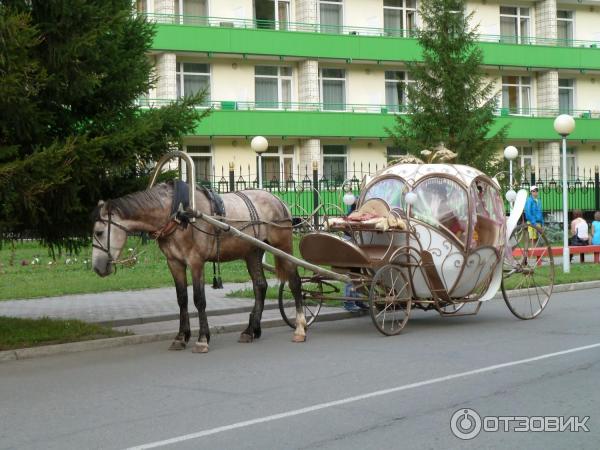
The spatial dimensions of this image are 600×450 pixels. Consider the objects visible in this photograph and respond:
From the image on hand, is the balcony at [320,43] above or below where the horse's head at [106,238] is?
above

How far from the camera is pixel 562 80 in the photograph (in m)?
48.6

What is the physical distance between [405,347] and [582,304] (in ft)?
20.0

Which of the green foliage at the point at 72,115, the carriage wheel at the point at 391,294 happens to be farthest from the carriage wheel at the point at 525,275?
the green foliage at the point at 72,115

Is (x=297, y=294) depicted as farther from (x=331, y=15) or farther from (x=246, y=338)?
(x=331, y=15)

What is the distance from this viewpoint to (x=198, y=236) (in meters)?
11.6

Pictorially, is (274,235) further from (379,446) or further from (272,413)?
(379,446)

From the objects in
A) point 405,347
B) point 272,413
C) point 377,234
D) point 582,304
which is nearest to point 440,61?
point 582,304

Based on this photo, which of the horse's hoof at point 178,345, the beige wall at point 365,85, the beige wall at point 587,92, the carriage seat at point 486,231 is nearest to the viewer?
the horse's hoof at point 178,345

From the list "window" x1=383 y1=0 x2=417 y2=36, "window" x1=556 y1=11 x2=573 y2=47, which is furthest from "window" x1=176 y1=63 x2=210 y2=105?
"window" x1=556 y1=11 x2=573 y2=47

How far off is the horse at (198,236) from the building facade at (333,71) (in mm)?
24075

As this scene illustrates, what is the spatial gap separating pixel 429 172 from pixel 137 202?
14.6 ft

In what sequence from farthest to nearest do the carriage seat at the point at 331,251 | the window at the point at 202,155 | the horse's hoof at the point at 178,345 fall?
1. the window at the point at 202,155
2. the carriage seat at the point at 331,251
3. the horse's hoof at the point at 178,345

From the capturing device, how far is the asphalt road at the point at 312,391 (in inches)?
275

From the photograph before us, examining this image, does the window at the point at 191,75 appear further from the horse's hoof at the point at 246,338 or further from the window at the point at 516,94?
the horse's hoof at the point at 246,338
